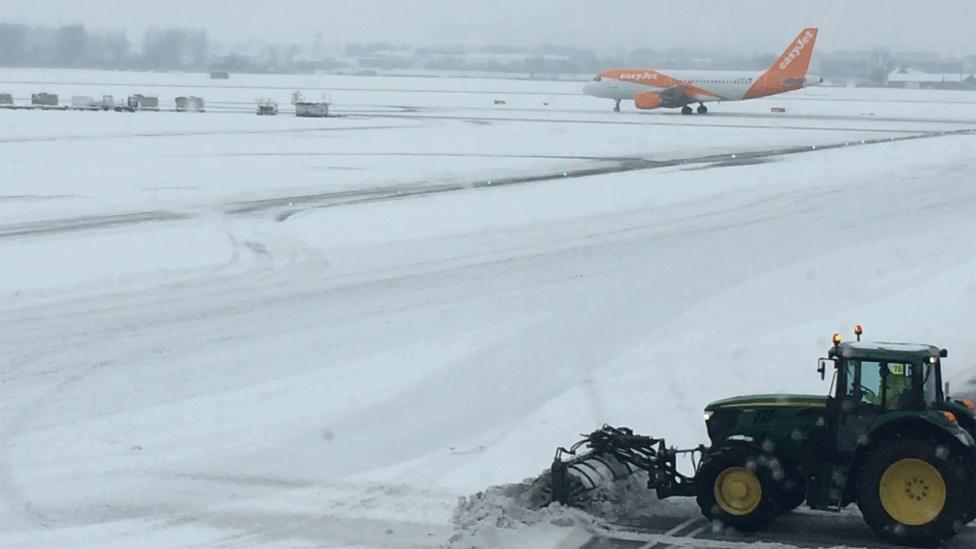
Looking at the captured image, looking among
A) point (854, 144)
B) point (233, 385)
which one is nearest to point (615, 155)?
point (854, 144)

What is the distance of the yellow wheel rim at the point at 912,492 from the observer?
408 inches

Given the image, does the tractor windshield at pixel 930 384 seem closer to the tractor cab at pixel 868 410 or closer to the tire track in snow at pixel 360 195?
the tractor cab at pixel 868 410

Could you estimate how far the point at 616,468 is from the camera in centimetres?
1175

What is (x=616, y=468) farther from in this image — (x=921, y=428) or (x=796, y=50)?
(x=796, y=50)

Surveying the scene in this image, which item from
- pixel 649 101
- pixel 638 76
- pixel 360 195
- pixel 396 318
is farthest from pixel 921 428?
pixel 638 76

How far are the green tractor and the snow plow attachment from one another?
0.04ft

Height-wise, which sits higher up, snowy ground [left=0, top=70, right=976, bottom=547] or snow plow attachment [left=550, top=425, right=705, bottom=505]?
snow plow attachment [left=550, top=425, right=705, bottom=505]

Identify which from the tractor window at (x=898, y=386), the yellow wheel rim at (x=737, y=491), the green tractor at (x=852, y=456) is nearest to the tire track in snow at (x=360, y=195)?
the green tractor at (x=852, y=456)

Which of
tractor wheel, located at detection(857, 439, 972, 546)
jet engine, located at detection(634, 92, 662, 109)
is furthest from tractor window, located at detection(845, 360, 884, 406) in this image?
jet engine, located at detection(634, 92, 662, 109)

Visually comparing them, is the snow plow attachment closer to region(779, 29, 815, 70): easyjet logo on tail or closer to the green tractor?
the green tractor

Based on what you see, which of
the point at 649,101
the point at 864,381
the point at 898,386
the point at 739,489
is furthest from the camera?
the point at 649,101

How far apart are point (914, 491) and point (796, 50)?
283 feet

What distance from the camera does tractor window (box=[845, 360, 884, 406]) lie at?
35.2ft

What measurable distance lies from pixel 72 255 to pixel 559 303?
1109 cm
